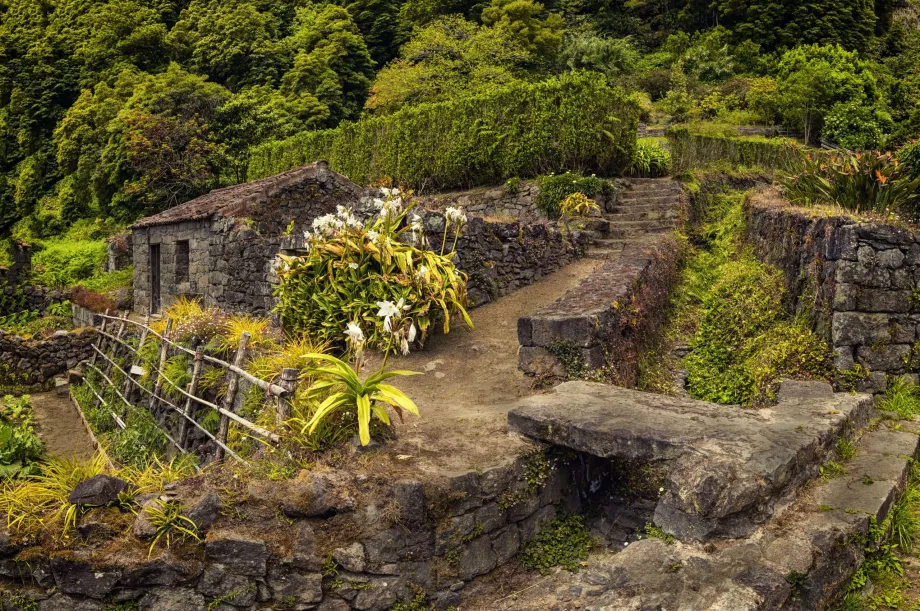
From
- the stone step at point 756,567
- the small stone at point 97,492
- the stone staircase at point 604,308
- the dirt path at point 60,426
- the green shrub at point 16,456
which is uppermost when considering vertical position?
the stone staircase at point 604,308

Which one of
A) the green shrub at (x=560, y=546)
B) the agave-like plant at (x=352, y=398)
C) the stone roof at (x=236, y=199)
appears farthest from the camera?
the stone roof at (x=236, y=199)

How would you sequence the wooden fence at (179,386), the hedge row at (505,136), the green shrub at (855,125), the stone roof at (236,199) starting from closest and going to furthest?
the wooden fence at (179,386) < the stone roof at (236,199) < the hedge row at (505,136) < the green shrub at (855,125)

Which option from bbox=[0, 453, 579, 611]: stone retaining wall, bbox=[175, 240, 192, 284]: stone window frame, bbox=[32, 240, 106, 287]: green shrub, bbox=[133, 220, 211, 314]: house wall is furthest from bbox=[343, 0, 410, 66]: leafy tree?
bbox=[0, 453, 579, 611]: stone retaining wall

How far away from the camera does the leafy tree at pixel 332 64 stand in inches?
1216

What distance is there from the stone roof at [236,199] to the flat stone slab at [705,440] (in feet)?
30.3

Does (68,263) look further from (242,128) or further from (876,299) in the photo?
(876,299)

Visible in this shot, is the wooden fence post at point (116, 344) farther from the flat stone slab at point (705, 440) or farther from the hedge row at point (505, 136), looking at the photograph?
the flat stone slab at point (705, 440)

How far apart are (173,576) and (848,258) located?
7093mm

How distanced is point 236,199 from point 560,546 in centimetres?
1066

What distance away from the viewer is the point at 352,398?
198 inches

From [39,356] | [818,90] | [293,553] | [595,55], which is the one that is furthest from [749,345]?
[595,55]

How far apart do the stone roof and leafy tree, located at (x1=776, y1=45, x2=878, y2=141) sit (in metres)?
17.2

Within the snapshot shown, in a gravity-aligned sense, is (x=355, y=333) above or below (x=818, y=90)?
below

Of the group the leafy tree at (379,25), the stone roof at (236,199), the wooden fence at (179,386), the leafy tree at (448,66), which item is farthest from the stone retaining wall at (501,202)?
the leafy tree at (379,25)
